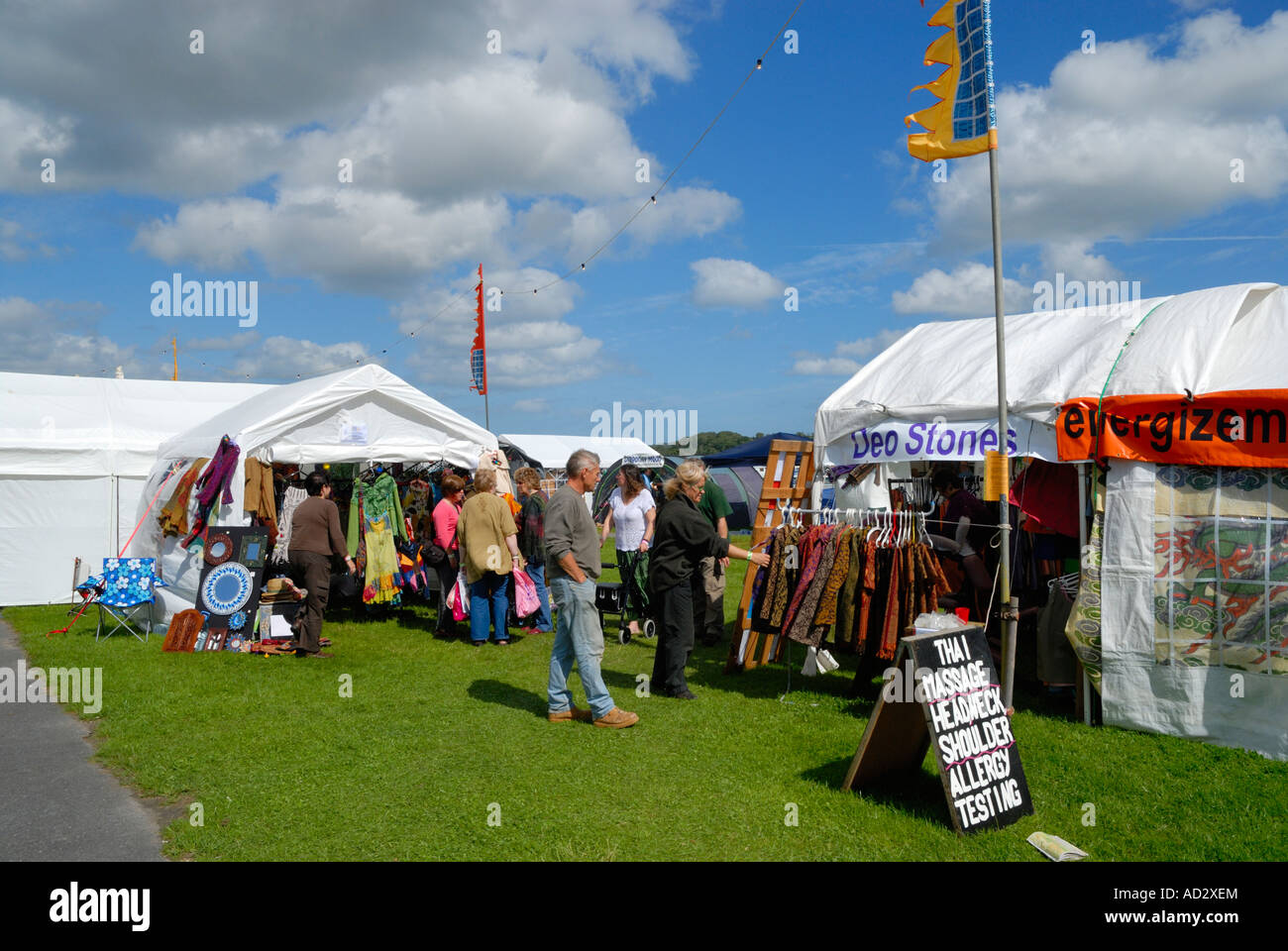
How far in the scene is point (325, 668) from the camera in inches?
327

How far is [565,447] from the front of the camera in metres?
33.5

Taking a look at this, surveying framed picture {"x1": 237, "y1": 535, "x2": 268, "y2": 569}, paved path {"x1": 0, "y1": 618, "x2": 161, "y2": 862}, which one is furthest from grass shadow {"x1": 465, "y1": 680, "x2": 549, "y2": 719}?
framed picture {"x1": 237, "y1": 535, "x2": 268, "y2": 569}

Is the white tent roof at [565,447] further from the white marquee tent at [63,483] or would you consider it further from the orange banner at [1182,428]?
the orange banner at [1182,428]

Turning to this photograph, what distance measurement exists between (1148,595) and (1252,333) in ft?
6.38

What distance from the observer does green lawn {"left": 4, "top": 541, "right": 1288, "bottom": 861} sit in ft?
14.0

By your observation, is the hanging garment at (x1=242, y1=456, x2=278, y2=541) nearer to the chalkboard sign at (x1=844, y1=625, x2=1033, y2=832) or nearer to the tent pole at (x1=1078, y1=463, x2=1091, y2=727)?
the chalkboard sign at (x1=844, y1=625, x2=1033, y2=832)

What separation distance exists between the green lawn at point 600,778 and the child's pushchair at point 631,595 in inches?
77.9

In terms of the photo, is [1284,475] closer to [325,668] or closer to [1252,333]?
[1252,333]

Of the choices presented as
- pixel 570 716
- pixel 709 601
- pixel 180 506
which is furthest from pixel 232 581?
pixel 709 601

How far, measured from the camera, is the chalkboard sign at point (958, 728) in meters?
4.39

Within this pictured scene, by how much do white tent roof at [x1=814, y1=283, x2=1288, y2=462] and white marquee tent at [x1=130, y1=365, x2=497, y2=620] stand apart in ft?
17.0

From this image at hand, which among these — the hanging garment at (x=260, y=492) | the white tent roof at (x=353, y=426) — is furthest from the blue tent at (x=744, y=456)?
the hanging garment at (x=260, y=492)

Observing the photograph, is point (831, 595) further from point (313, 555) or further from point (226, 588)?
point (226, 588)
